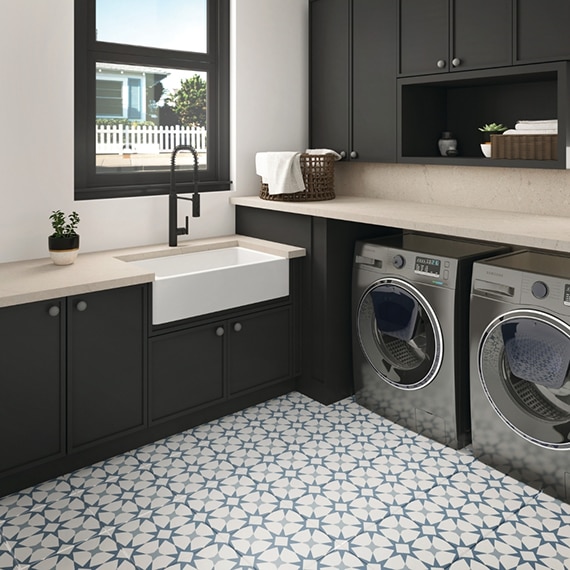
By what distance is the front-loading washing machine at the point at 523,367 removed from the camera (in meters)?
2.41

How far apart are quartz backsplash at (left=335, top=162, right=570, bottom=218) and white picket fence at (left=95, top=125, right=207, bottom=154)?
0.93m

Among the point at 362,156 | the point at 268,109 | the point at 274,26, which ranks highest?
the point at 274,26

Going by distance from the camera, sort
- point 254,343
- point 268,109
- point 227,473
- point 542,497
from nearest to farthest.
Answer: point 542,497 → point 227,473 → point 254,343 → point 268,109

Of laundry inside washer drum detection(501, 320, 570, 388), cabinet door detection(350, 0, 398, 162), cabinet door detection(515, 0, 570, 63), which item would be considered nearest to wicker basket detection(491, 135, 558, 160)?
cabinet door detection(515, 0, 570, 63)

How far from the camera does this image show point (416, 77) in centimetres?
328

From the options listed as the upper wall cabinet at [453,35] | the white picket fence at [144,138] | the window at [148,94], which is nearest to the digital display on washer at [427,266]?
the upper wall cabinet at [453,35]

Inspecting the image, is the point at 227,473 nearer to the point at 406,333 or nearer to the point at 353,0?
the point at 406,333

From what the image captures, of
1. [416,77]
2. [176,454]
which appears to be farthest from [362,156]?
[176,454]

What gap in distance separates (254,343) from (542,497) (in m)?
1.46

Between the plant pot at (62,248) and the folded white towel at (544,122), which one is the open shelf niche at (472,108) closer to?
the folded white towel at (544,122)

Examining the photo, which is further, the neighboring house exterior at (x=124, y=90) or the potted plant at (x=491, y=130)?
the neighboring house exterior at (x=124, y=90)

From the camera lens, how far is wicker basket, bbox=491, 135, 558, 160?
2844 mm

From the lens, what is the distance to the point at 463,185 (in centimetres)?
345

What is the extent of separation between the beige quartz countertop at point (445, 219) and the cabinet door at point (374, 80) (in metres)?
0.30
